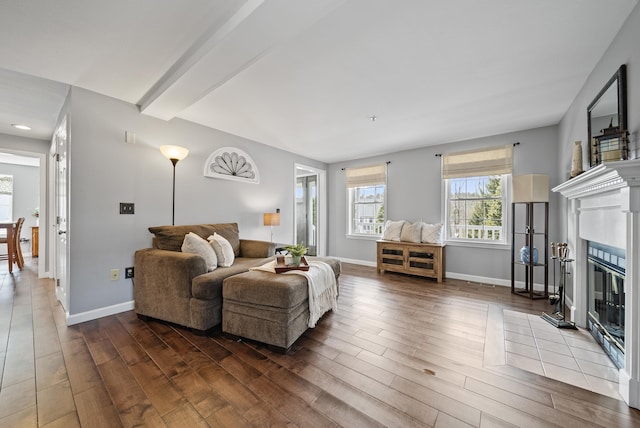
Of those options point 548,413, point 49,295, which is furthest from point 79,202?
point 548,413

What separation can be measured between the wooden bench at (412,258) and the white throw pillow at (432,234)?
0.10m

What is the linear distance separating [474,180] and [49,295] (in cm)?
630

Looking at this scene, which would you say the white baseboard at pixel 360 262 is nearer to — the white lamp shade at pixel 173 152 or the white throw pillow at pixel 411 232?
the white throw pillow at pixel 411 232

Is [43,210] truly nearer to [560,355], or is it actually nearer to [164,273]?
[164,273]

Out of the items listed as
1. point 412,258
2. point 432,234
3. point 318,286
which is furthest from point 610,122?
point 412,258

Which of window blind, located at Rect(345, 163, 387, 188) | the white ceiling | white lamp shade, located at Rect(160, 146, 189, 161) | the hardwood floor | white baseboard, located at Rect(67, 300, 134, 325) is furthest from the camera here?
window blind, located at Rect(345, 163, 387, 188)

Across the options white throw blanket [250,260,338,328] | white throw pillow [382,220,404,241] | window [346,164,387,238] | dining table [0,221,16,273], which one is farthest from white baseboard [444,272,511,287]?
dining table [0,221,16,273]

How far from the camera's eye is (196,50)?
1.83 m

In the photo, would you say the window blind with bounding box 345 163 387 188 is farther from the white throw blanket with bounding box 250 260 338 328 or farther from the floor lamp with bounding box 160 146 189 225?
the floor lamp with bounding box 160 146 189 225

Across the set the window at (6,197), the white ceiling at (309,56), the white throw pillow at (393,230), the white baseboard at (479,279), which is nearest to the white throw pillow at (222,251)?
the white ceiling at (309,56)

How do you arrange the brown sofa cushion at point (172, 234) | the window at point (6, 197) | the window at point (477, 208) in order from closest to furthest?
the brown sofa cushion at point (172, 234), the window at point (477, 208), the window at point (6, 197)

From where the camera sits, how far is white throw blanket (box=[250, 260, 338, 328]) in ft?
7.04

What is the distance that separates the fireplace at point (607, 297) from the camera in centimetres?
176

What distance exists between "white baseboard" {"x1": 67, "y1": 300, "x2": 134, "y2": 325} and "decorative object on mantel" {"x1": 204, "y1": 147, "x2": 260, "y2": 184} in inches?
70.7
